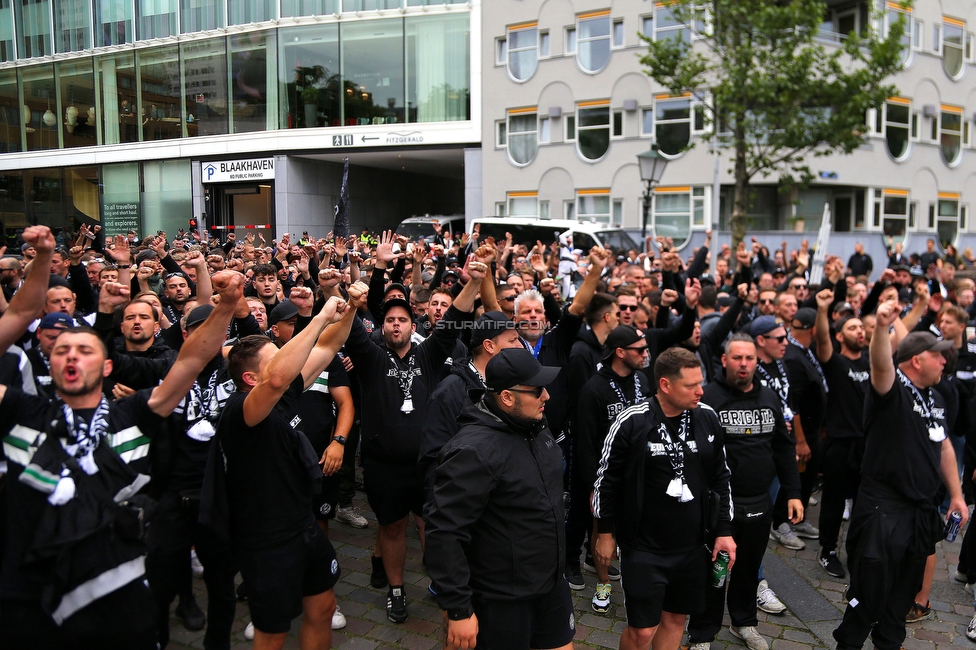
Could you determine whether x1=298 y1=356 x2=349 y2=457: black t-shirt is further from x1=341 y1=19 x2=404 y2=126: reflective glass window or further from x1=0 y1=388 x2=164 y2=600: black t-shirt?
x1=341 y1=19 x2=404 y2=126: reflective glass window

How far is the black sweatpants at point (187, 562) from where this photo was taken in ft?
12.7

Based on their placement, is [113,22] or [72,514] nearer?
[72,514]

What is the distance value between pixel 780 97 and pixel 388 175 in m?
20.8

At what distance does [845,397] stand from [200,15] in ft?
106

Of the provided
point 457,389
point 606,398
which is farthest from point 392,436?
point 606,398

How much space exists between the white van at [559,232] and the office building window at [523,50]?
9.24 metres

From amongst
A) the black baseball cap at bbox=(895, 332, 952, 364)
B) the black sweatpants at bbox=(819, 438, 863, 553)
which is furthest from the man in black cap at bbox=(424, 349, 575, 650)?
the black sweatpants at bbox=(819, 438, 863, 553)

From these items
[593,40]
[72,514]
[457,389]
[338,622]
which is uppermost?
[593,40]

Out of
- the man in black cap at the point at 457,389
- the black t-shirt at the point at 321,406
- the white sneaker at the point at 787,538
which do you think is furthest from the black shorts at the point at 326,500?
the white sneaker at the point at 787,538

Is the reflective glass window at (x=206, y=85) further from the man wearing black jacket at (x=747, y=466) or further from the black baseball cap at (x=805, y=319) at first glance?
the man wearing black jacket at (x=747, y=466)

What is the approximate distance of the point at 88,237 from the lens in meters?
10.4

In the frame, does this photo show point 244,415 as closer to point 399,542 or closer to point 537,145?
point 399,542

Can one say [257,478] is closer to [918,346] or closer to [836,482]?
[918,346]

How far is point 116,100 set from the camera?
3341cm
